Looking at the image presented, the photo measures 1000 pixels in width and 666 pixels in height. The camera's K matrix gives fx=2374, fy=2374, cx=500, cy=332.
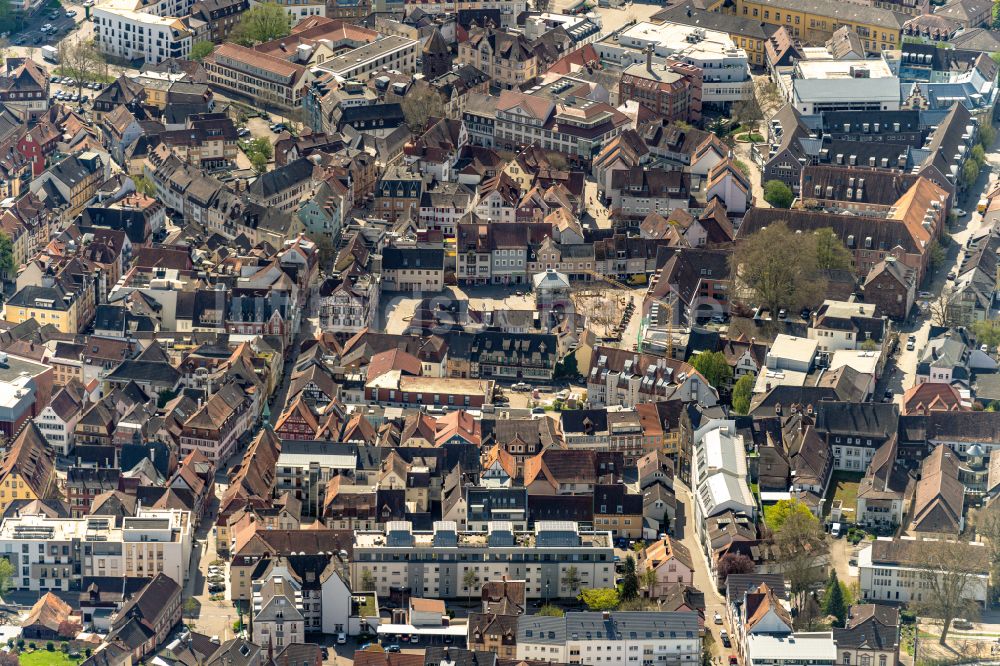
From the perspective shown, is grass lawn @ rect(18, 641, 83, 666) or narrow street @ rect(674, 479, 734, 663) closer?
grass lawn @ rect(18, 641, 83, 666)

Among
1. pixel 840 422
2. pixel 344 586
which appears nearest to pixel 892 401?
pixel 840 422

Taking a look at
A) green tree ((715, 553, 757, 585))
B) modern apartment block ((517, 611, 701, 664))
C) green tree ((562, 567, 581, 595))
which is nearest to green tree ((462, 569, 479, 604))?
green tree ((562, 567, 581, 595))

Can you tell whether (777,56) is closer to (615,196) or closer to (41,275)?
(615,196)

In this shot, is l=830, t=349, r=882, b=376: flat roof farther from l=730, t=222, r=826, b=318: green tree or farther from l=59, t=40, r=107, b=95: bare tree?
l=59, t=40, r=107, b=95: bare tree

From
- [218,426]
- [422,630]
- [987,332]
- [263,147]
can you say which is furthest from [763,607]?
[263,147]

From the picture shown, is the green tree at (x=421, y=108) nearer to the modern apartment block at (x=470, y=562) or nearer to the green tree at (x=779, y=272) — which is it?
the green tree at (x=779, y=272)
